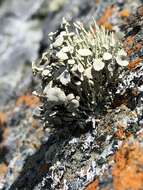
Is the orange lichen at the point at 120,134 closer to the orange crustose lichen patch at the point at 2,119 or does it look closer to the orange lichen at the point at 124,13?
the orange lichen at the point at 124,13

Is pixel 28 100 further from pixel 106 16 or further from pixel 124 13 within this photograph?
pixel 124 13

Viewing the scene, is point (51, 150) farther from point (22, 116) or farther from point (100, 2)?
point (100, 2)

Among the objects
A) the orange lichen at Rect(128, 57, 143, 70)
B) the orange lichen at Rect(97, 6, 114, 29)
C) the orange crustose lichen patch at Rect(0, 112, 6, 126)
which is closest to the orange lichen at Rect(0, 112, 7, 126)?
the orange crustose lichen patch at Rect(0, 112, 6, 126)

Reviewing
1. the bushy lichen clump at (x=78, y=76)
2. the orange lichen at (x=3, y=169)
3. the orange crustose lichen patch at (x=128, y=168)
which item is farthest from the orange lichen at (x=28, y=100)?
the orange crustose lichen patch at (x=128, y=168)

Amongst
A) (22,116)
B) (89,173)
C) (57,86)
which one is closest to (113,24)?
(22,116)

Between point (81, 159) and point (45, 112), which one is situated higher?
point (45, 112)

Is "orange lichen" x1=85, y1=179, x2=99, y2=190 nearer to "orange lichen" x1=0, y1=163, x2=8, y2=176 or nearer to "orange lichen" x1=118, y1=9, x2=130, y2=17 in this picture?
"orange lichen" x1=0, y1=163, x2=8, y2=176

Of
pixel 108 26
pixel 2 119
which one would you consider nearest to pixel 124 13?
pixel 108 26
